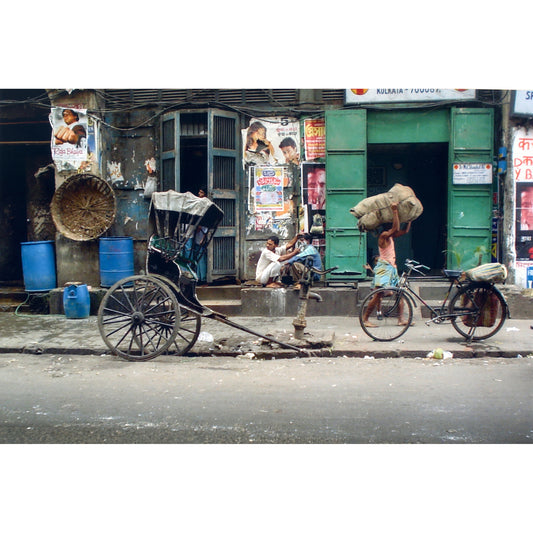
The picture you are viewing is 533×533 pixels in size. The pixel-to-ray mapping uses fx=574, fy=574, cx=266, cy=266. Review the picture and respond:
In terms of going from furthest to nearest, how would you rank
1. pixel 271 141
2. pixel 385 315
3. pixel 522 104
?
pixel 271 141
pixel 522 104
pixel 385 315

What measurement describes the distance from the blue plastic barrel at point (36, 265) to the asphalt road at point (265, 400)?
362 centimetres

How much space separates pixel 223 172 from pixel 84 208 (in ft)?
8.50

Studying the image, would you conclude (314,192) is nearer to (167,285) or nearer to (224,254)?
(224,254)

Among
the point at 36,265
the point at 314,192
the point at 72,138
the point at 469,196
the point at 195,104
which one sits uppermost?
the point at 195,104

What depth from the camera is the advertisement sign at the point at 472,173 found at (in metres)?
9.92

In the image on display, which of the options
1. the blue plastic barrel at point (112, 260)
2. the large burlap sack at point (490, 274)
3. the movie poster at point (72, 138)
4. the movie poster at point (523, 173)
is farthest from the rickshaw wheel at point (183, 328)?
the movie poster at point (523, 173)

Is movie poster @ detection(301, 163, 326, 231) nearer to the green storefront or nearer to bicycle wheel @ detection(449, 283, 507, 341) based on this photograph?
the green storefront

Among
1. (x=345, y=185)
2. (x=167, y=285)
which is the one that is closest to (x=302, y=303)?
(x=167, y=285)

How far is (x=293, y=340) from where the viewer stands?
287 inches

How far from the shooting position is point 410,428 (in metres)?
4.24

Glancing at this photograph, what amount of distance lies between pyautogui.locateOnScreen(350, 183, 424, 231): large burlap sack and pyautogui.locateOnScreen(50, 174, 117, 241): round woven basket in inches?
183

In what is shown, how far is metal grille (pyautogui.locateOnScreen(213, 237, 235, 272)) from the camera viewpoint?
10461 mm

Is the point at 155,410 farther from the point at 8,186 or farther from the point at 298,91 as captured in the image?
the point at 8,186

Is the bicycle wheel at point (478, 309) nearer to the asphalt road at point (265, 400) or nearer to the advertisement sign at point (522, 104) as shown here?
the asphalt road at point (265, 400)
